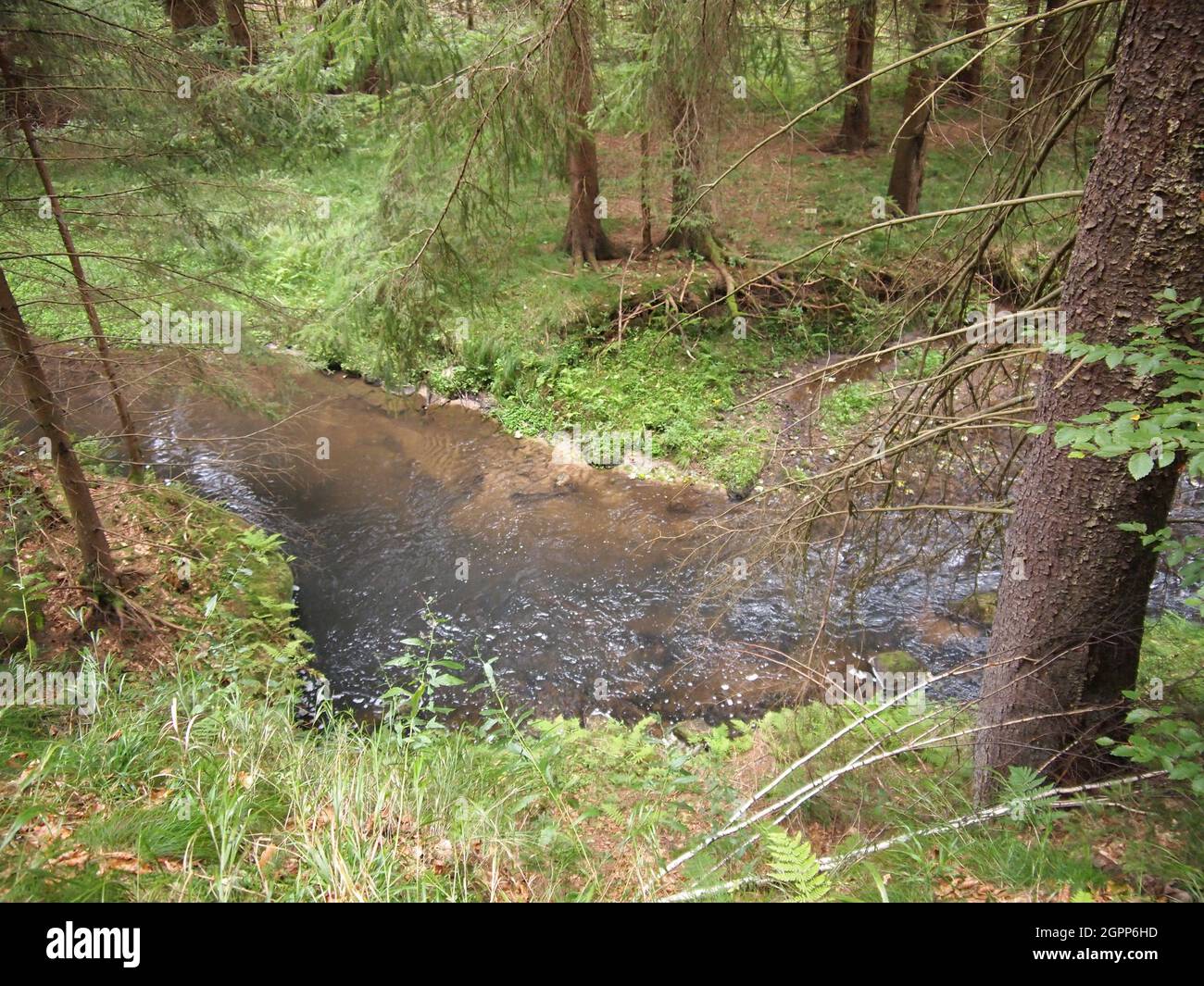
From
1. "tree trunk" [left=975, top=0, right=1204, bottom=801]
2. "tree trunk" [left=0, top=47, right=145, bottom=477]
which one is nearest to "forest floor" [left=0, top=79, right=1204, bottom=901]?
"tree trunk" [left=0, top=47, right=145, bottom=477]

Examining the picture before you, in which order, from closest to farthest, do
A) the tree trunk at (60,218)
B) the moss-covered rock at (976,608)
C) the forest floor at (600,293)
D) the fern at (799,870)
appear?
the fern at (799,870)
the tree trunk at (60,218)
the forest floor at (600,293)
the moss-covered rock at (976,608)

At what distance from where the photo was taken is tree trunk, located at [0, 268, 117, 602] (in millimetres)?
4879

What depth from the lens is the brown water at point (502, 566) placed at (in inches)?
263

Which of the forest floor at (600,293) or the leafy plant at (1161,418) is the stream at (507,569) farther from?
the leafy plant at (1161,418)

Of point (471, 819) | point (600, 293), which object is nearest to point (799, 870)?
point (471, 819)

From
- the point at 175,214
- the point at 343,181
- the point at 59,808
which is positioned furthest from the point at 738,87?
the point at 343,181

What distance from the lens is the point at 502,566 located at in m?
8.30

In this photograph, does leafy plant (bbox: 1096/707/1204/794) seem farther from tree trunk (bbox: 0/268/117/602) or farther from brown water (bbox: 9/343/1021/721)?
tree trunk (bbox: 0/268/117/602)

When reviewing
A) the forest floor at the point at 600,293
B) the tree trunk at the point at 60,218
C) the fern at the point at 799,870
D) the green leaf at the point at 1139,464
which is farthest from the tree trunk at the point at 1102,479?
the tree trunk at the point at 60,218

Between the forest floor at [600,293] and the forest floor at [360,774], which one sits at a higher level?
the forest floor at [600,293]

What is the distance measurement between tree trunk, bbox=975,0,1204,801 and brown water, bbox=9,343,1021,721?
48.3 inches

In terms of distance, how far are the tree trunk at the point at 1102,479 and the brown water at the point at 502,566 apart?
123cm
